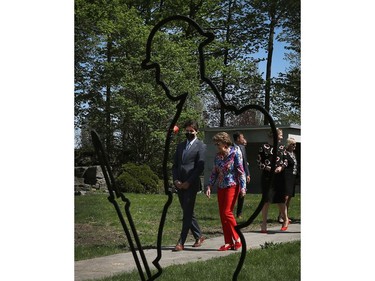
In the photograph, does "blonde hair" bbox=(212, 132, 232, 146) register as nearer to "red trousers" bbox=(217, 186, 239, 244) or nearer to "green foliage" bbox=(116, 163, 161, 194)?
"red trousers" bbox=(217, 186, 239, 244)

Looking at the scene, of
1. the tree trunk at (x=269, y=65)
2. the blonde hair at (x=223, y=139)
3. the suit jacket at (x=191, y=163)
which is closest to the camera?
the blonde hair at (x=223, y=139)

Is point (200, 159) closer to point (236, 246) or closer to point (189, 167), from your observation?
point (189, 167)

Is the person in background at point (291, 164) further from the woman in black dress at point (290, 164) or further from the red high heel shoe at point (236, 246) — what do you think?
the red high heel shoe at point (236, 246)

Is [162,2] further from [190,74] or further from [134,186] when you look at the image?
[134,186]

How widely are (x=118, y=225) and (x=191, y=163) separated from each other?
117cm

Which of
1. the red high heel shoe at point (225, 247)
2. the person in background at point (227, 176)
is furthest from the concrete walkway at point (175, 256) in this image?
the person in background at point (227, 176)

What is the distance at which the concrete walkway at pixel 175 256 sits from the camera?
3090mm

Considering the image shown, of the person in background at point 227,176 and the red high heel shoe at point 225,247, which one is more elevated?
the person in background at point 227,176

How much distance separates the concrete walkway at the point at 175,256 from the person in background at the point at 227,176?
478 millimetres

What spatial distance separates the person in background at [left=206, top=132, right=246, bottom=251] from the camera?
8.45ft

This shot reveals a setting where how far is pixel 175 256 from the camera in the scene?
3.09 meters

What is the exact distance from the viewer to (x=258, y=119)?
278 cm

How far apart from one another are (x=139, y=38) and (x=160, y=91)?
319 millimetres
